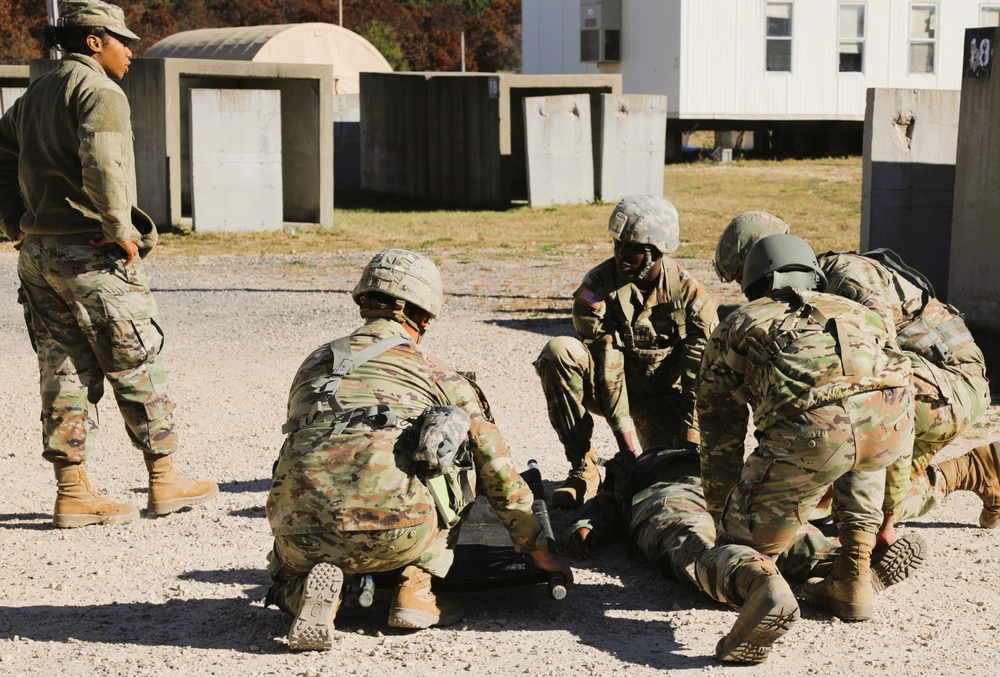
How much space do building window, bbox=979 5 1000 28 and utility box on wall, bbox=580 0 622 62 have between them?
24.7ft

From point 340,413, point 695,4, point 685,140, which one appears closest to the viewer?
point 340,413

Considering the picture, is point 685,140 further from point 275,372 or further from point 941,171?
point 275,372

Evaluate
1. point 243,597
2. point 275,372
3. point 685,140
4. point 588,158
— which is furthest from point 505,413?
point 685,140

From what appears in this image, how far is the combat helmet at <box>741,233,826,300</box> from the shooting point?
4250 mm

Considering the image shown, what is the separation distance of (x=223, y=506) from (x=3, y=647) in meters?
1.64

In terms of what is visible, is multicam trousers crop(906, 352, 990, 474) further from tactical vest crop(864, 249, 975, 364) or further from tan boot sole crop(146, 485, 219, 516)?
tan boot sole crop(146, 485, 219, 516)

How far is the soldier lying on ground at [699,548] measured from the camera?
3.72 metres

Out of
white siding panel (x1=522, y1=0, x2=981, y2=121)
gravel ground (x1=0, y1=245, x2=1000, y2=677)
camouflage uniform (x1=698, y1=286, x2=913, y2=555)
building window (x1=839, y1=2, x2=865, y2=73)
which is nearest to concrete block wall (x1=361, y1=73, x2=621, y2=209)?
white siding panel (x1=522, y1=0, x2=981, y2=121)

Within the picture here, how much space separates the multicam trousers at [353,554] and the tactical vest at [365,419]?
3.5 inches

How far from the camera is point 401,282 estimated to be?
163 inches

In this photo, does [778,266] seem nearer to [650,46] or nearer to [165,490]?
[165,490]

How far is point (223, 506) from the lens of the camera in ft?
18.6

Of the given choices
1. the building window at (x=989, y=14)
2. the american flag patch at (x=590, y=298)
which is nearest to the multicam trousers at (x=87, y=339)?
the american flag patch at (x=590, y=298)

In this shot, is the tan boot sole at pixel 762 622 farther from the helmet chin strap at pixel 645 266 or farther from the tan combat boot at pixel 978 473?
the helmet chin strap at pixel 645 266
